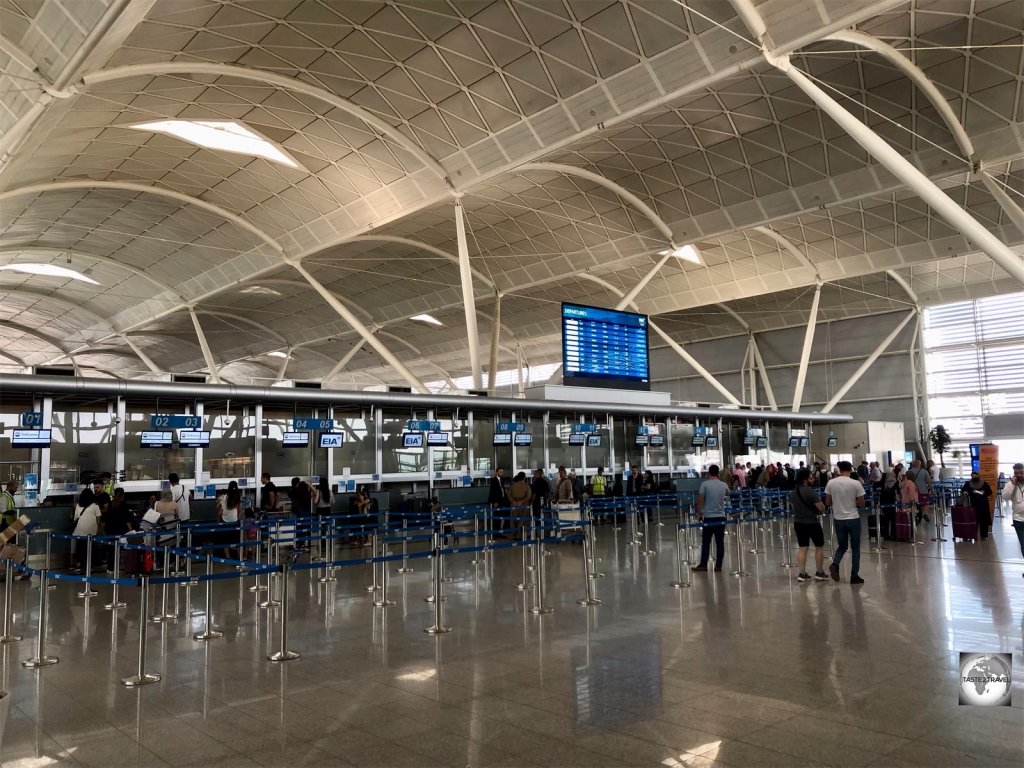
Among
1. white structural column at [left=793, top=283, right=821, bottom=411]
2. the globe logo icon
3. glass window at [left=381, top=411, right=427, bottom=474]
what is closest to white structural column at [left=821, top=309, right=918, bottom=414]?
white structural column at [left=793, top=283, right=821, bottom=411]

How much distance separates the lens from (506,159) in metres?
23.6

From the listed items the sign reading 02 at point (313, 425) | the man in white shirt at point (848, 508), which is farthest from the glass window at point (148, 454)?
the man in white shirt at point (848, 508)

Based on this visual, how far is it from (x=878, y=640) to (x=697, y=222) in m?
25.0

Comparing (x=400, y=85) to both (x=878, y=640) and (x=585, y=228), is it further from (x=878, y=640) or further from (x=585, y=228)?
(x=878, y=640)

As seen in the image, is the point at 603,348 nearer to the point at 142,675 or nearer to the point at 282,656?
the point at 282,656

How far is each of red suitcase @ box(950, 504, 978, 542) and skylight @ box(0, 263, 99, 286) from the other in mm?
41117

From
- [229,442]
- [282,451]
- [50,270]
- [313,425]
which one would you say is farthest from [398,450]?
[50,270]

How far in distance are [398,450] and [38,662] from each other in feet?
47.9

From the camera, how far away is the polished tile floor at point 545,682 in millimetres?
4895

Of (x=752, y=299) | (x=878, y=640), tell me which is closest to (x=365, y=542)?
(x=878, y=640)

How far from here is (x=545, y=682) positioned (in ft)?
21.1

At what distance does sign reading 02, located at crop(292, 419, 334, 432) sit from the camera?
1980cm

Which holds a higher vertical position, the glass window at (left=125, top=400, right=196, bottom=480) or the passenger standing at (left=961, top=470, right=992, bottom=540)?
the glass window at (left=125, top=400, right=196, bottom=480)

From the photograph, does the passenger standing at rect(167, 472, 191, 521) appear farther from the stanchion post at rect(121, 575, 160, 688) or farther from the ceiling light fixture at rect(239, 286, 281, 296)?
the ceiling light fixture at rect(239, 286, 281, 296)
